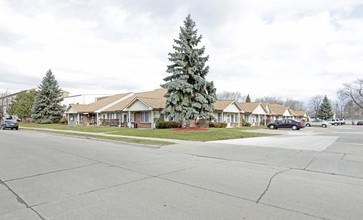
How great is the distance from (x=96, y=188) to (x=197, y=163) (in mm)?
4002

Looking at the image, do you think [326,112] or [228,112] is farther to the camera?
[326,112]

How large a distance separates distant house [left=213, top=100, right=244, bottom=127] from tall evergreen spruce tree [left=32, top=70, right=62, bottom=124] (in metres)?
33.6

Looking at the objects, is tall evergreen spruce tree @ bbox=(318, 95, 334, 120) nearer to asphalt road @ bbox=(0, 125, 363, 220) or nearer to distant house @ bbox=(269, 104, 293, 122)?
distant house @ bbox=(269, 104, 293, 122)

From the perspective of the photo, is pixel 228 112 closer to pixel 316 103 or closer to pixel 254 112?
pixel 254 112

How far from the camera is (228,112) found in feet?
113

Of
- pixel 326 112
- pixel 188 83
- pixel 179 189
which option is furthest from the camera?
pixel 326 112

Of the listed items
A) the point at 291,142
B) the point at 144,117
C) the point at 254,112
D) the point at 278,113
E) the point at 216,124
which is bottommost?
the point at 291,142

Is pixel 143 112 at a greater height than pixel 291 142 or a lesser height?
greater

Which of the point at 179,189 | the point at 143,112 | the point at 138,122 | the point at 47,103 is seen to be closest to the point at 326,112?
the point at 143,112

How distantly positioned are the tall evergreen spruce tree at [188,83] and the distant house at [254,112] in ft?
66.3

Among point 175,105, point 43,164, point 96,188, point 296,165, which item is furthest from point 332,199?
point 175,105

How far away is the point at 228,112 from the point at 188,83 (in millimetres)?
14806

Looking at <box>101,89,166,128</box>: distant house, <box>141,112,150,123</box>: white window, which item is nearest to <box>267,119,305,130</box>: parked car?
<box>101,89,166,128</box>: distant house

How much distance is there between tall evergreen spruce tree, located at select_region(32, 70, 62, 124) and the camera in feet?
149
